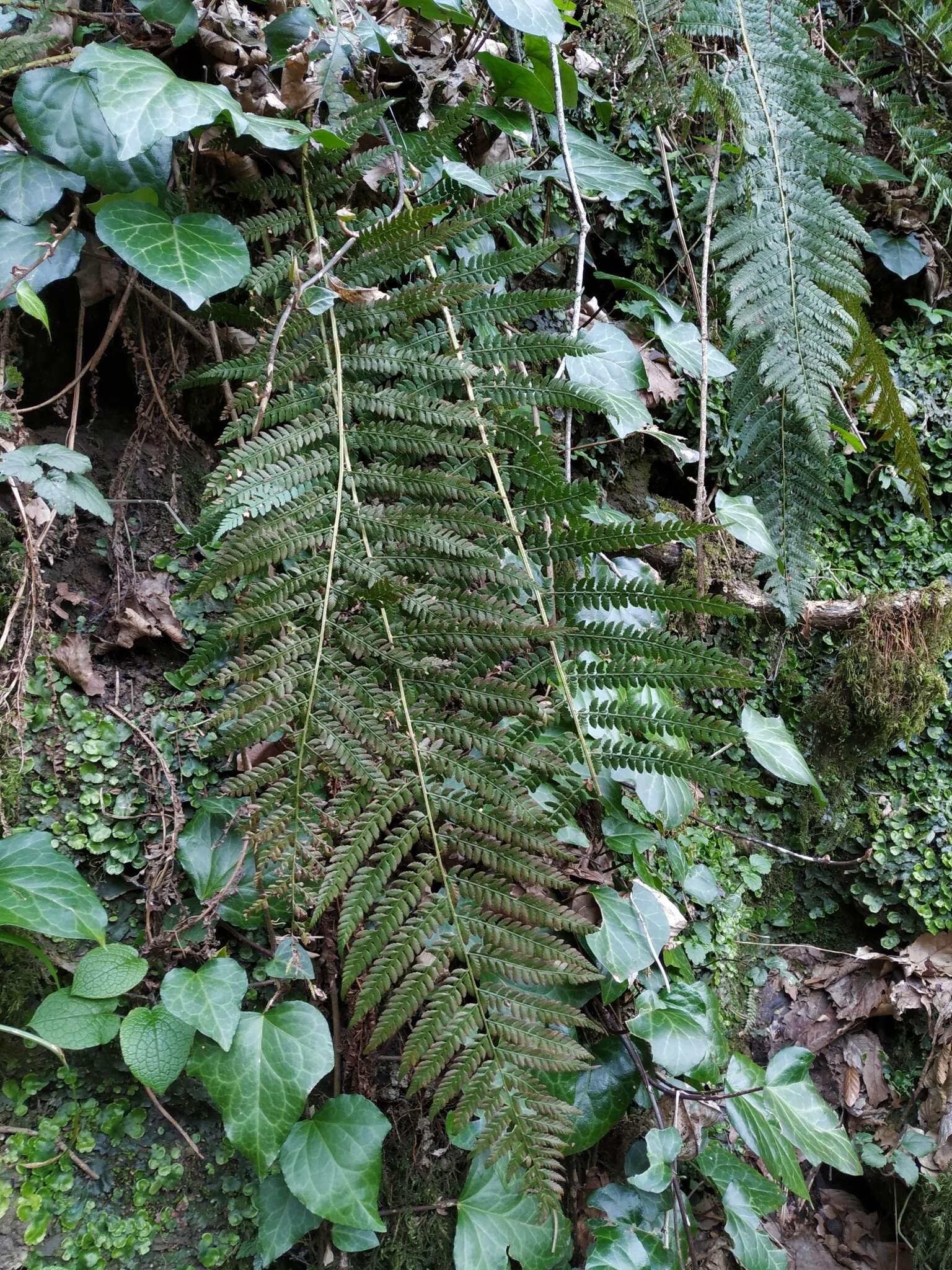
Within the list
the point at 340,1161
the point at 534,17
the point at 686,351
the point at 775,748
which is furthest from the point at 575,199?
the point at 340,1161

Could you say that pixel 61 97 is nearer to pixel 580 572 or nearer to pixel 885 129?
pixel 580 572

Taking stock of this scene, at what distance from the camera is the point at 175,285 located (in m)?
1.51

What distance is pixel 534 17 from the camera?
1902 mm

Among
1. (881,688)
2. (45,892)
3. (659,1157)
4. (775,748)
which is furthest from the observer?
(881,688)

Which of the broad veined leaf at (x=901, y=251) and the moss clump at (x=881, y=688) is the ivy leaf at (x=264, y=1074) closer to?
the moss clump at (x=881, y=688)

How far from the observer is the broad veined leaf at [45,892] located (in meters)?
1.31

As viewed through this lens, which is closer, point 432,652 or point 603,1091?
point 432,652

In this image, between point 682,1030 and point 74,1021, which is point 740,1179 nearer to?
point 682,1030

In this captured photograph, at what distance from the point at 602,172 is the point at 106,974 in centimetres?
228

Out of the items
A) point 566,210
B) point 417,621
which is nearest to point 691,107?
point 566,210

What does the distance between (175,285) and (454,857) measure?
3.75 ft

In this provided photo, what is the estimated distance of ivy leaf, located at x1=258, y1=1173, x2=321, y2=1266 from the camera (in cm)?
141

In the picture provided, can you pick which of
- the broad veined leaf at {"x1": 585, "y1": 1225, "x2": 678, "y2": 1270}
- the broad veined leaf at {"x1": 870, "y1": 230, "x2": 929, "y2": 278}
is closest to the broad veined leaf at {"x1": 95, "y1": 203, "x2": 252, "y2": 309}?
the broad veined leaf at {"x1": 585, "y1": 1225, "x2": 678, "y2": 1270}

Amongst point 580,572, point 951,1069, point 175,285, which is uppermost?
point 175,285
